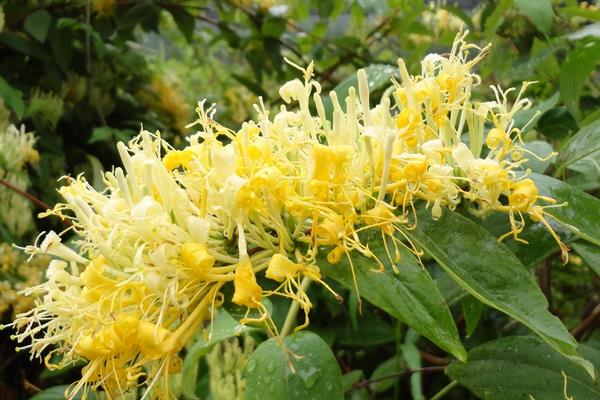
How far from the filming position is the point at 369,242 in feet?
1.43

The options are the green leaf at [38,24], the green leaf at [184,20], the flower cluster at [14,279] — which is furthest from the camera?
the green leaf at [184,20]

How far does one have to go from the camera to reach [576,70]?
0.70m

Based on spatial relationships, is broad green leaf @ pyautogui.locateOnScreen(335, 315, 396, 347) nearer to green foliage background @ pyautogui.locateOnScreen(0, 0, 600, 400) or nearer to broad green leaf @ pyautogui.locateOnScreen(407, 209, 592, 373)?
green foliage background @ pyautogui.locateOnScreen(0, 0, 600, 400)

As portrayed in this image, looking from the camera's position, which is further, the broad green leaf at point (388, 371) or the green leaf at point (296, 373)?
the broad green leaf at point (388, 371)

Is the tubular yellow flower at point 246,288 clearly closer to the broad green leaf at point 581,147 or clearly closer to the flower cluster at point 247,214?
the flower cluster at point 247,214

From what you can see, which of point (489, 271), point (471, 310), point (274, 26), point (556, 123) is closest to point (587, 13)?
point (556, 123)

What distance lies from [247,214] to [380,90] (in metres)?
0.63

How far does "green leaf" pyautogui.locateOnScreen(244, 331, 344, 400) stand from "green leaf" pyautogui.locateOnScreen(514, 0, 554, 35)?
471 millimetres

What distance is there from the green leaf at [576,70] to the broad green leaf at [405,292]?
0.37m

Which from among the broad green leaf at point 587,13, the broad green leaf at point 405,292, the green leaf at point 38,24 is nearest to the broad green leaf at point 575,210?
the broad green leaf at point 405,292

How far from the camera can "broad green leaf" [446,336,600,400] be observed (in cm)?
54

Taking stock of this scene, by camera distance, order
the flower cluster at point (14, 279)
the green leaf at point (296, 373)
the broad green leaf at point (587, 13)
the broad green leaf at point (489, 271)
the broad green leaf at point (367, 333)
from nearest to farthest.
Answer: the broad green leaf at point (489, 271), the green leaf at point (296, 373), the broad green leaf at point (587, 13), the flower cluster at point (14, 279), the broad green leaf at point (367, 333)

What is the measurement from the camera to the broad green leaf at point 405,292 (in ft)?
1.27

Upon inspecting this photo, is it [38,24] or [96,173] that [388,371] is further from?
[38,24]
